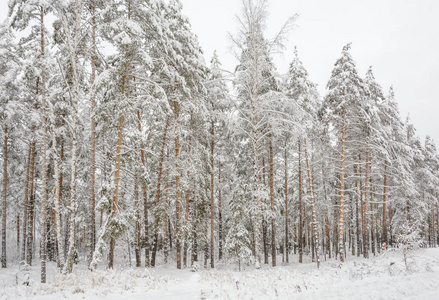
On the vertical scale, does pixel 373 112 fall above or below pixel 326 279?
above

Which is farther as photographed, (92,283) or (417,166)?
(417,166)

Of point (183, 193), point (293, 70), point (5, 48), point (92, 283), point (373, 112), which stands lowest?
point (92, 283)

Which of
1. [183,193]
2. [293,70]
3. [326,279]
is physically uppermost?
[293,70]

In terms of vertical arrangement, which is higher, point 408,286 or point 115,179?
point 115,179

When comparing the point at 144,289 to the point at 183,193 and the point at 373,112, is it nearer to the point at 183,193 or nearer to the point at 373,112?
the point at 183,193

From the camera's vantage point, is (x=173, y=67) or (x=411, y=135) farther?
(x=411, y=135)

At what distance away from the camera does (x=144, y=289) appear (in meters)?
8.52

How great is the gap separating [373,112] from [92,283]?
2100 cm

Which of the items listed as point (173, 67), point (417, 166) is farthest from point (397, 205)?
point (173, 67)

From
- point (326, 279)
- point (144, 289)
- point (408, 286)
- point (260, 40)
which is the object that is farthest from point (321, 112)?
point (144, 289)

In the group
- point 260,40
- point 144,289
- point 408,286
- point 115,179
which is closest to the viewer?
point 408,286

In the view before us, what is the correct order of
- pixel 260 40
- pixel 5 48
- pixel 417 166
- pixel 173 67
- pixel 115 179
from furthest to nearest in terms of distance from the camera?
pixel 417 166 < pixel 5 48 < pixel 173 67 < pixel 260 40 < pixel 115 179

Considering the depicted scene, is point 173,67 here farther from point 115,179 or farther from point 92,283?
point 92,283

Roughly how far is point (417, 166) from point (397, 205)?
6.69m
